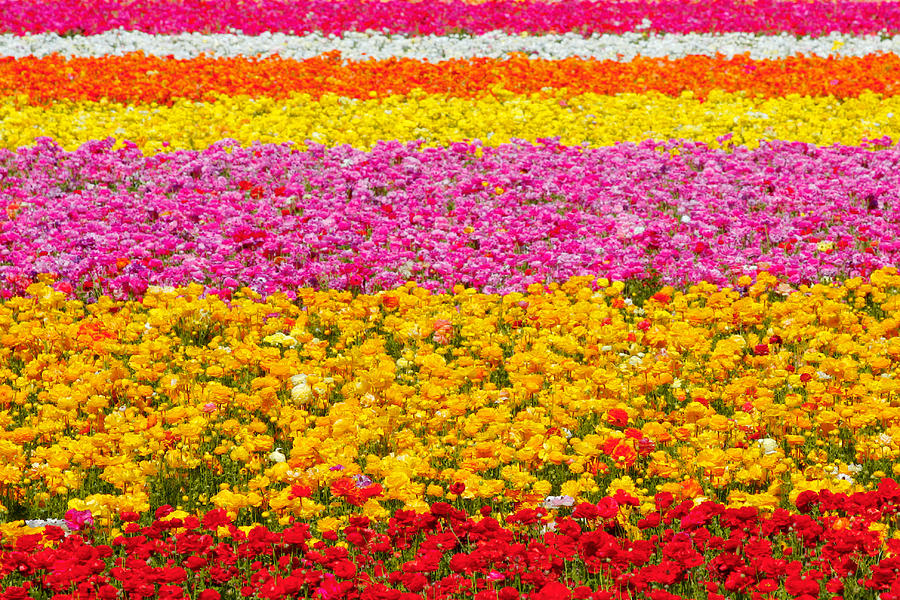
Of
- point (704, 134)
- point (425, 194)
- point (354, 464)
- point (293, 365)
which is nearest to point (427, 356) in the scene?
point (293, 365)

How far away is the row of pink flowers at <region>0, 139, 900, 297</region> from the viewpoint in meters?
8.57

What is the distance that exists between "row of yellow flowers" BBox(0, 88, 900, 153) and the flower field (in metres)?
0.08

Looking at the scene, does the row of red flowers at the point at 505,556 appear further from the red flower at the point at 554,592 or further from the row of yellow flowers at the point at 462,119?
the row of yellow flowers at the point at 462,119

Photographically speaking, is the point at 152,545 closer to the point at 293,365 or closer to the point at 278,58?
the point at 293,365

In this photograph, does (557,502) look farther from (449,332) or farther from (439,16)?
(439,16)

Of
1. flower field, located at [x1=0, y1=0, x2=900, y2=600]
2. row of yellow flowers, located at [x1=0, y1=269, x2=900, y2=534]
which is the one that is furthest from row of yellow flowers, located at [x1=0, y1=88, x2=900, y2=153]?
row of yellow flowers, located at [x1=0, y1=269, x2=900, y2=534]

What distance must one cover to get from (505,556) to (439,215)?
6028 mm

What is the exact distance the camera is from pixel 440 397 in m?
6.27

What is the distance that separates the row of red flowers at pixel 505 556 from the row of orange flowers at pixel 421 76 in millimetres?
10714

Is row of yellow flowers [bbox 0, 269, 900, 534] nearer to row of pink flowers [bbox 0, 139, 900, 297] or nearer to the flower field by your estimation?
the flower field

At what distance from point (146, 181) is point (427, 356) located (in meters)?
5.32

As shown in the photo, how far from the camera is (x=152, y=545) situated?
4371 mm

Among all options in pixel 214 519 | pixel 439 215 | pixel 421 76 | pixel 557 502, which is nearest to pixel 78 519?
pixel 214 519

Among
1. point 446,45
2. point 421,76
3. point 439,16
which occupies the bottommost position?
point 421,76
